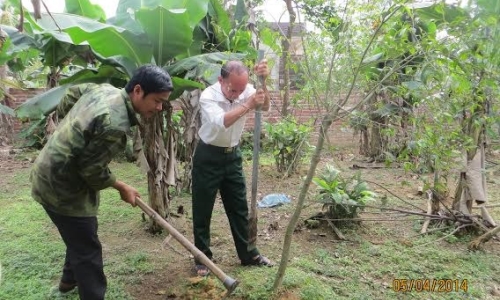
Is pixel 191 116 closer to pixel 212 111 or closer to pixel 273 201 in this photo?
pixel 273 201

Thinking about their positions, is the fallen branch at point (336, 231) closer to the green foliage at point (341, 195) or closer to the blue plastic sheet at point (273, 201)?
the green foliage at point (341, 195)

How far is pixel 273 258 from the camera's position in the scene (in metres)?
3.55

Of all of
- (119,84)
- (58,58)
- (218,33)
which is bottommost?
(119,84)

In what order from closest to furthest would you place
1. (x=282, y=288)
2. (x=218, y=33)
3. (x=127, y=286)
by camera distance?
(x=282, y=288), (x=127, y=286), (x=218, y=33)

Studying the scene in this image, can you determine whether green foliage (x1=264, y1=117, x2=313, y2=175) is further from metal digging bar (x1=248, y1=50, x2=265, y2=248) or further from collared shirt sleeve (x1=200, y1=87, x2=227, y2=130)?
collared shirt sleeve (x1=200, y1=87, x2=227, y2=130)

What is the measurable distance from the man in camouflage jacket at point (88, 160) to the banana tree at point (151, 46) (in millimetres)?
970

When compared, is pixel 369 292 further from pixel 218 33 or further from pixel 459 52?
pixel 218 33

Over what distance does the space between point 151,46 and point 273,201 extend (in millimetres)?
2581

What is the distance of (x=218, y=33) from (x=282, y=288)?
255 centimetres

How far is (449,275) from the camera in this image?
10.5 ft

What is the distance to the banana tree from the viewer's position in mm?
3131

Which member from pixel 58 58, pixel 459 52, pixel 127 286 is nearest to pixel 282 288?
pixel 127 286
